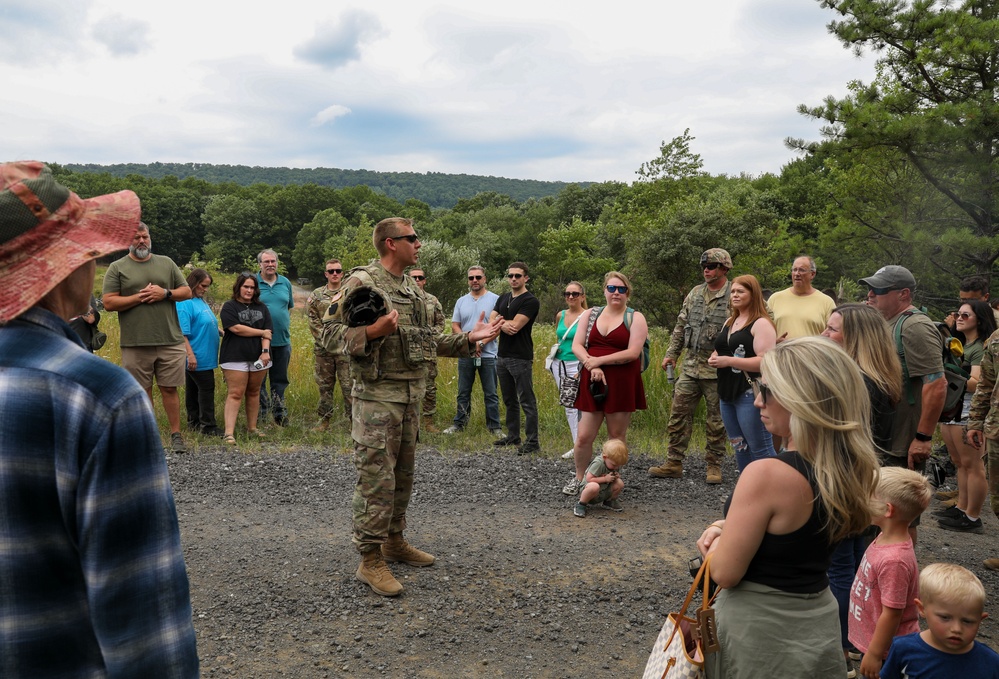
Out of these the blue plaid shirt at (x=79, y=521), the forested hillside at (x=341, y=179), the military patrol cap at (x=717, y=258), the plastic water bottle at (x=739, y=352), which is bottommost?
the plastic water bottle at (x=739, y=352)

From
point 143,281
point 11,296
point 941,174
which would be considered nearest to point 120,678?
point 11,296

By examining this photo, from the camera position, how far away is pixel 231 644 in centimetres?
396

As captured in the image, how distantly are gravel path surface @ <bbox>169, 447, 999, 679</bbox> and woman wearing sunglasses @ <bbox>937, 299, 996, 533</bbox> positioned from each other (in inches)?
7.0

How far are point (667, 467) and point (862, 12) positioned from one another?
38.2 ft

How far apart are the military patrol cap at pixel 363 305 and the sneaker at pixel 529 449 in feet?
13.3

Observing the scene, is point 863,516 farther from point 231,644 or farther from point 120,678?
point 231,644

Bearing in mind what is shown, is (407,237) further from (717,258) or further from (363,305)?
(717,258)

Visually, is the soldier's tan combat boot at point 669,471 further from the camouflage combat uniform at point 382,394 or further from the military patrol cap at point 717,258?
the camouflage combat uniform at point 382,394

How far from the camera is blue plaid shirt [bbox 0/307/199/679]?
1298 mm

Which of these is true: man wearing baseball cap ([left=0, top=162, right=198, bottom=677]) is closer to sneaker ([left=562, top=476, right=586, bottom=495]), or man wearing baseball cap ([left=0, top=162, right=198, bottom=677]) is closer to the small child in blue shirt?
the small child in blue shirt

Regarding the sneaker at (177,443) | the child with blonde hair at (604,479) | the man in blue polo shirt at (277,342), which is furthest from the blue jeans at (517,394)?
the sneaker at (177,443)

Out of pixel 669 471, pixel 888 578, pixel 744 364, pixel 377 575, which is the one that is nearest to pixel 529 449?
pixel 669 471

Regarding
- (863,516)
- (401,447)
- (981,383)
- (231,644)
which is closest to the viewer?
(863,516)

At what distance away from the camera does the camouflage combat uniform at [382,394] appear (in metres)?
4.57
